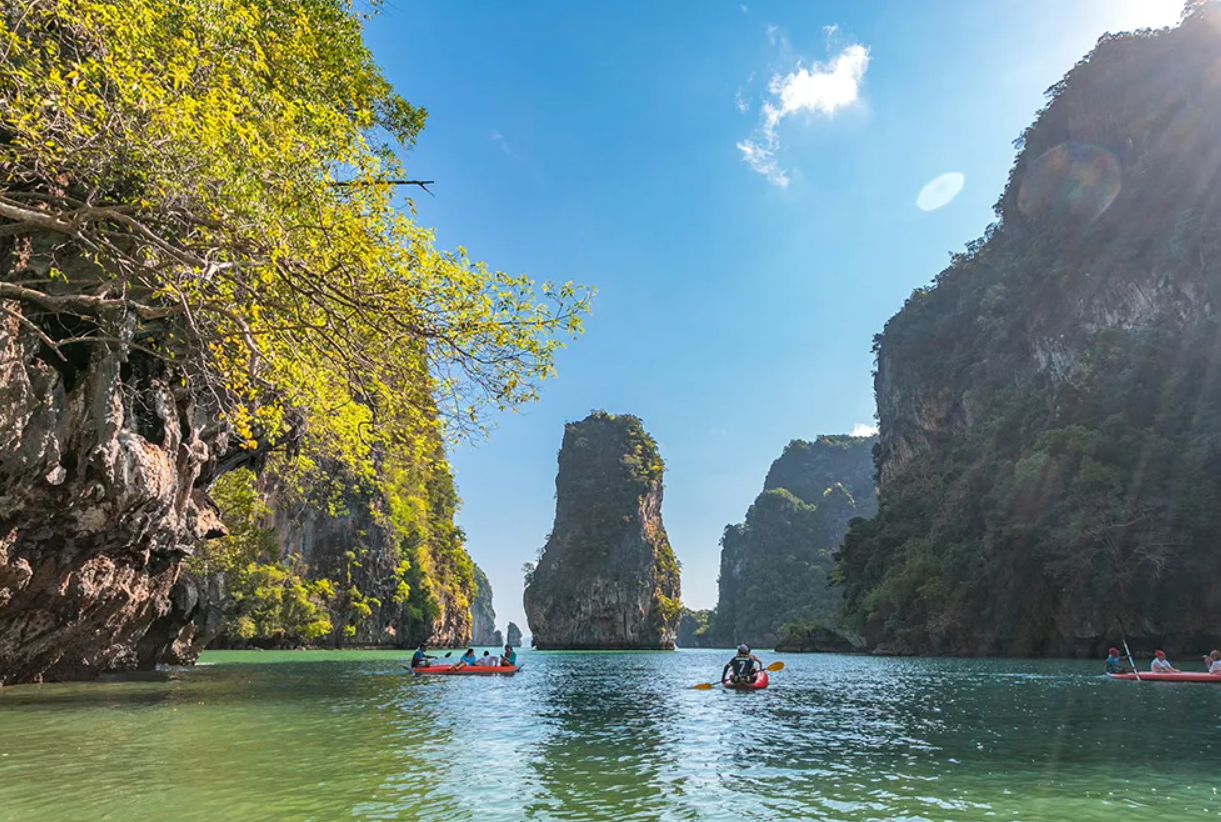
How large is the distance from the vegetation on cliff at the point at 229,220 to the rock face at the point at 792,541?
99.4 meters

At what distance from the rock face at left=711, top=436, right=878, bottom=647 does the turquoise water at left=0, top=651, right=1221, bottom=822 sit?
302 feet

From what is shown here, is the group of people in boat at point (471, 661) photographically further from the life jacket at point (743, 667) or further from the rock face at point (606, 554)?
the rock face at point (606, 554)

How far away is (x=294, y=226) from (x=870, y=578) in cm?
5705

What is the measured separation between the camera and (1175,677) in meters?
A: 19.7

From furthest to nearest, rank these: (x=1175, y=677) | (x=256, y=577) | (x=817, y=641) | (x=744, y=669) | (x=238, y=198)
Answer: (x=817, y=641), (x=256, y=577), (x=1175, y=677), (x=744, y=669), (x=238, y=198)

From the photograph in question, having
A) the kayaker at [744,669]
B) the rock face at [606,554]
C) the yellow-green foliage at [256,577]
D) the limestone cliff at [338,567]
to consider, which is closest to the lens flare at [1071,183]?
the kayaker at [744,669]

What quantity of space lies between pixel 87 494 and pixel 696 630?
164 meters

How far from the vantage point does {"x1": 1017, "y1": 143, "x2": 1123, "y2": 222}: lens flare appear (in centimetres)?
A: 4922

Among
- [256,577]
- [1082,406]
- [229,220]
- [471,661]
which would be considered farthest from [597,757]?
[1082,406]

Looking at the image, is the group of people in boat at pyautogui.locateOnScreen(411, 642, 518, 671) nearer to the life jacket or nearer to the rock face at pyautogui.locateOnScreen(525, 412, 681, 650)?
the life jacket

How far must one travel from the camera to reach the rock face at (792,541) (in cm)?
11900

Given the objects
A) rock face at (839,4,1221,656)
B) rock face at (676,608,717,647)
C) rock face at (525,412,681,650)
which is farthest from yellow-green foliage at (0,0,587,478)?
rock face at (676,608,717,647)

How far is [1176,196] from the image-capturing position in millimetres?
41281

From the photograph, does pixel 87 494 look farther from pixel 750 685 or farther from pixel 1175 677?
pixel 1175 677
